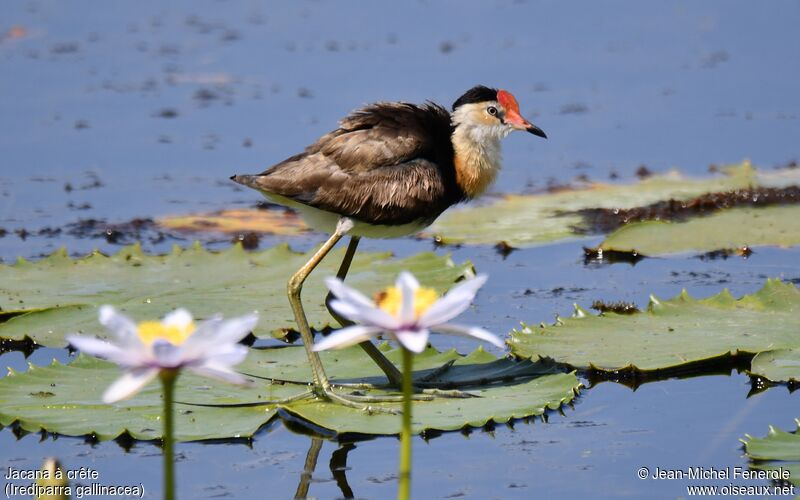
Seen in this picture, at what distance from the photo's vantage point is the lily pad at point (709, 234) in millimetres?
7500

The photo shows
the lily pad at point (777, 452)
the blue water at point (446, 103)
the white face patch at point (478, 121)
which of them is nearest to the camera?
the lily pad at point (777, 452)

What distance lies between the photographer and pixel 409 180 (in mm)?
Result: 5758

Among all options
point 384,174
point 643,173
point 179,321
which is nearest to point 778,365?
point 384,174

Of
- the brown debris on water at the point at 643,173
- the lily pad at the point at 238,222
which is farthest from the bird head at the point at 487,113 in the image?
the brown debris on water at the point at 643,173

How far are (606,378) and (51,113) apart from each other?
609cm

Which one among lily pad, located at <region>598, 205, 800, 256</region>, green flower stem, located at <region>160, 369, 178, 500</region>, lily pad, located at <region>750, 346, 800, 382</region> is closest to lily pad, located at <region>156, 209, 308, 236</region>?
lily pad, located at <region>598, 205, 800, 256</region>

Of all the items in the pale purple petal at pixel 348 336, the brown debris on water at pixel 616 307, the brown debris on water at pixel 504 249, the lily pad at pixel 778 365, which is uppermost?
the brown debris on water at pixel 504 249

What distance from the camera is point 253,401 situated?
531cm

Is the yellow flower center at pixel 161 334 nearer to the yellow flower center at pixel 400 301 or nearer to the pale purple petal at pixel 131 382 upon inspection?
the pale purple petal at pixel 131 382

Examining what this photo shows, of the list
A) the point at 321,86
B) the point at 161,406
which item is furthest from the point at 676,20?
the point at 161,406

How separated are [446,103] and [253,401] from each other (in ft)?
17.3

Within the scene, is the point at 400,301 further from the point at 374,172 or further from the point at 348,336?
the point at 374,172

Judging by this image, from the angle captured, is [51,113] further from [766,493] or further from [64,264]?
[766,493]

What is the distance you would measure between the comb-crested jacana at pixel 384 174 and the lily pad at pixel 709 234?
1.71 m
